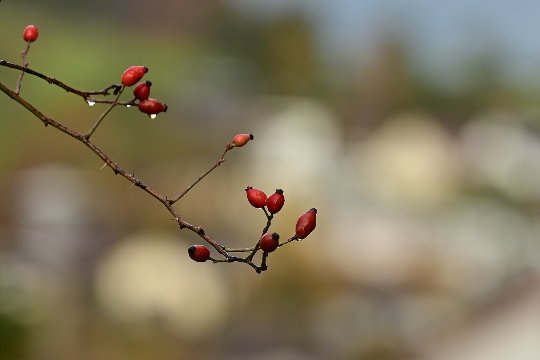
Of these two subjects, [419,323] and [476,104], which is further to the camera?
[476,104]

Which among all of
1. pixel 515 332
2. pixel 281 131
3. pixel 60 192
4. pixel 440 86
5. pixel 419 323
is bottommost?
pixel 515 332

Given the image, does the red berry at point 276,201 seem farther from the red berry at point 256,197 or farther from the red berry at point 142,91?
the red berry at point 142,91

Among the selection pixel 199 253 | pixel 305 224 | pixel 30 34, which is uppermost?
pixel 30 34

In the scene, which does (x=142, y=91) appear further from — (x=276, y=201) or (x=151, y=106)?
(x=276, y=201)

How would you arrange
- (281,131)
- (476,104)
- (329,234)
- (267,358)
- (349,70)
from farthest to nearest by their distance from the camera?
(349,70), (476,104), (281,131), (329,234), (267,358)

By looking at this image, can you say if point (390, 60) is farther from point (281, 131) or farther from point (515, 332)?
point (515, 332)

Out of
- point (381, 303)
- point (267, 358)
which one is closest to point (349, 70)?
point (381, 303)

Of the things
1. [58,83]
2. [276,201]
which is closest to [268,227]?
[276,201]

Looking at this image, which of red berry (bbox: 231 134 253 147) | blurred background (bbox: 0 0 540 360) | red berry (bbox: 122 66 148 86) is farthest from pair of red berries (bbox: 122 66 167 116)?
blurred background (bbox: 0 0 540 360)
